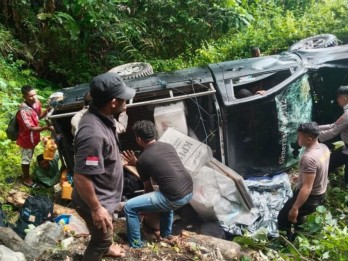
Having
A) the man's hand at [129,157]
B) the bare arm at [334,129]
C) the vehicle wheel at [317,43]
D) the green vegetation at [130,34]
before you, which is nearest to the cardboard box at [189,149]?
the man's hand at [129,157]

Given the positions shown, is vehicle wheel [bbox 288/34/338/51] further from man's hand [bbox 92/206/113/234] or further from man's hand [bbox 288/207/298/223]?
man's hand [bbox 92/206/113/234]

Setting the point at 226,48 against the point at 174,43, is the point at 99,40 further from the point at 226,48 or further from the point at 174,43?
the point at 226,48

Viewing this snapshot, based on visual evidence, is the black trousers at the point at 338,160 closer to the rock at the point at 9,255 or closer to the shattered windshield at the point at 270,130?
the shattered windshield at the point at 270,130

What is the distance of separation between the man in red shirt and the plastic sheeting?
2.76 meters

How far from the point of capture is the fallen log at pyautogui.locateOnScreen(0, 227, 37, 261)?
131 inches

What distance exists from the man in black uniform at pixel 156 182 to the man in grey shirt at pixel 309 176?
1126mm

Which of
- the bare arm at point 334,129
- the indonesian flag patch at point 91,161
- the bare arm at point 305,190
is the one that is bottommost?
the bare arm at point 305,190

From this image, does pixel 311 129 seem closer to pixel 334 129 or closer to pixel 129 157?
pixel 334 129

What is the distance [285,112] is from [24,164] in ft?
11.5

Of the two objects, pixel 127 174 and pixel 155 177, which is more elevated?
pixel 155 177

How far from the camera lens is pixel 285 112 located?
15.7ft

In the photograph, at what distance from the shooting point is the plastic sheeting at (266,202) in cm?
427

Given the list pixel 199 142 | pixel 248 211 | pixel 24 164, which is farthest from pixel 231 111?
pixel 24 164

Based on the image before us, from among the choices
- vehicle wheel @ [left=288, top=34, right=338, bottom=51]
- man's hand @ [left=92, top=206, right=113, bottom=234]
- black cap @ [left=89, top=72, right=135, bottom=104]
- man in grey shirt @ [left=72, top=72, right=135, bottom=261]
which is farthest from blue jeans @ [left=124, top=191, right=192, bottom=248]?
vehicle wheel @ [left=288, top=34, right=338, bottom=51]
